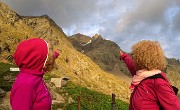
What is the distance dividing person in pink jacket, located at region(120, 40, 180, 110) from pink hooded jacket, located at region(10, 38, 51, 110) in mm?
1715

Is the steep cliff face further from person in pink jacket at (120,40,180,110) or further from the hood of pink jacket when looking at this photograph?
the hood of pink jacket

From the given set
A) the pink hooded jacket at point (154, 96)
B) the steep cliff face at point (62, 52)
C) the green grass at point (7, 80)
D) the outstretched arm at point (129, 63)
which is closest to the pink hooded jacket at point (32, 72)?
the pink hooded jacket at point (154, 96)

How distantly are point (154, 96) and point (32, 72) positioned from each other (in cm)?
209

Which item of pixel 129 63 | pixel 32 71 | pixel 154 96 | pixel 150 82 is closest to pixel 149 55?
pixel 150 82

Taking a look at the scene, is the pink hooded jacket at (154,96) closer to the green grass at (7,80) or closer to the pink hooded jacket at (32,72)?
the pink hooded jacket at (32,72)

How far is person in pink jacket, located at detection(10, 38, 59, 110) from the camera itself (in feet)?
15.3

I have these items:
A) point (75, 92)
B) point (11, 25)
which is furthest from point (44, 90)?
point (11, 25)

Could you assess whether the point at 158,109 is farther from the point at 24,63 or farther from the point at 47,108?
the point at 24,63

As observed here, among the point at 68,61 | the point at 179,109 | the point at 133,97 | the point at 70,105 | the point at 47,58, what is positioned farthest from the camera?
the point at 68,61

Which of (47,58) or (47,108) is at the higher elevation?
(47,58)

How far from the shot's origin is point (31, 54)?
15.8ft

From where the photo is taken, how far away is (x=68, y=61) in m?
64.3

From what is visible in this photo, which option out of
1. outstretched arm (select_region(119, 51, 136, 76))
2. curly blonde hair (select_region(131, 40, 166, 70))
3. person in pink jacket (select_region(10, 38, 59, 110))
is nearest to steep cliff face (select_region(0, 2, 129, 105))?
outstretched arm (select_region(119, 51, 136, 76))

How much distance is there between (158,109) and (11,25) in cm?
5449
